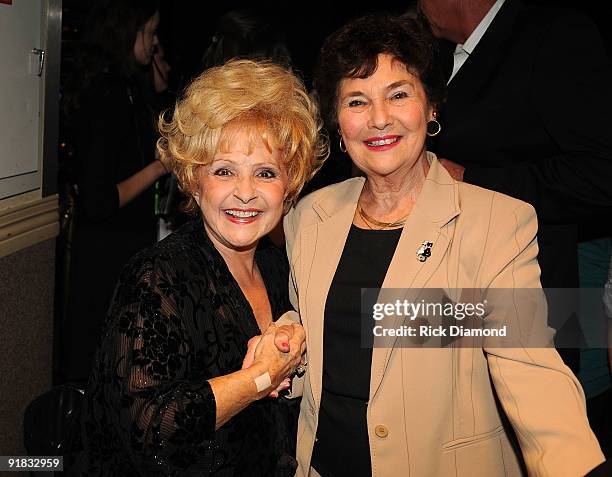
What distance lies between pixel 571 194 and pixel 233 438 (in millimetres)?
1279

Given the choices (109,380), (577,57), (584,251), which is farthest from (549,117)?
(109,380)

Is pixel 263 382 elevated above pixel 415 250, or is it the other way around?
pixel 415 250

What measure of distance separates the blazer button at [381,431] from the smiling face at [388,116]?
665mm

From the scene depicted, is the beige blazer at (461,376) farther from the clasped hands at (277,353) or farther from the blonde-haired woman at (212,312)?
the blonde-haired woman at (212,312)

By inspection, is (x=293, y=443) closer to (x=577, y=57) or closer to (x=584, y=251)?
(x=577, y=57)

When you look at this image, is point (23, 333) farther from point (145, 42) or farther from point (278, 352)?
point (145, 42)

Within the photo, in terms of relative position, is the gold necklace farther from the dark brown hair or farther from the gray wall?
the gray wall

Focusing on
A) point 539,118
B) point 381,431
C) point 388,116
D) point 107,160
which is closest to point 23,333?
point 107,160

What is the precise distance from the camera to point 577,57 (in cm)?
226

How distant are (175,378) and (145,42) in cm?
235

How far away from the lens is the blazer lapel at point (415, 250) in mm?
1780

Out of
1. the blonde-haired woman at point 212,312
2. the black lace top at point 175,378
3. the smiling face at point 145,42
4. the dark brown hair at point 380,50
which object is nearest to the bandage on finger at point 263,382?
the blonde-haired woman at point 212,312

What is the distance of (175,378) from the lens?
1.70m

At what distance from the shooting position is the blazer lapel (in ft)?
5.84
